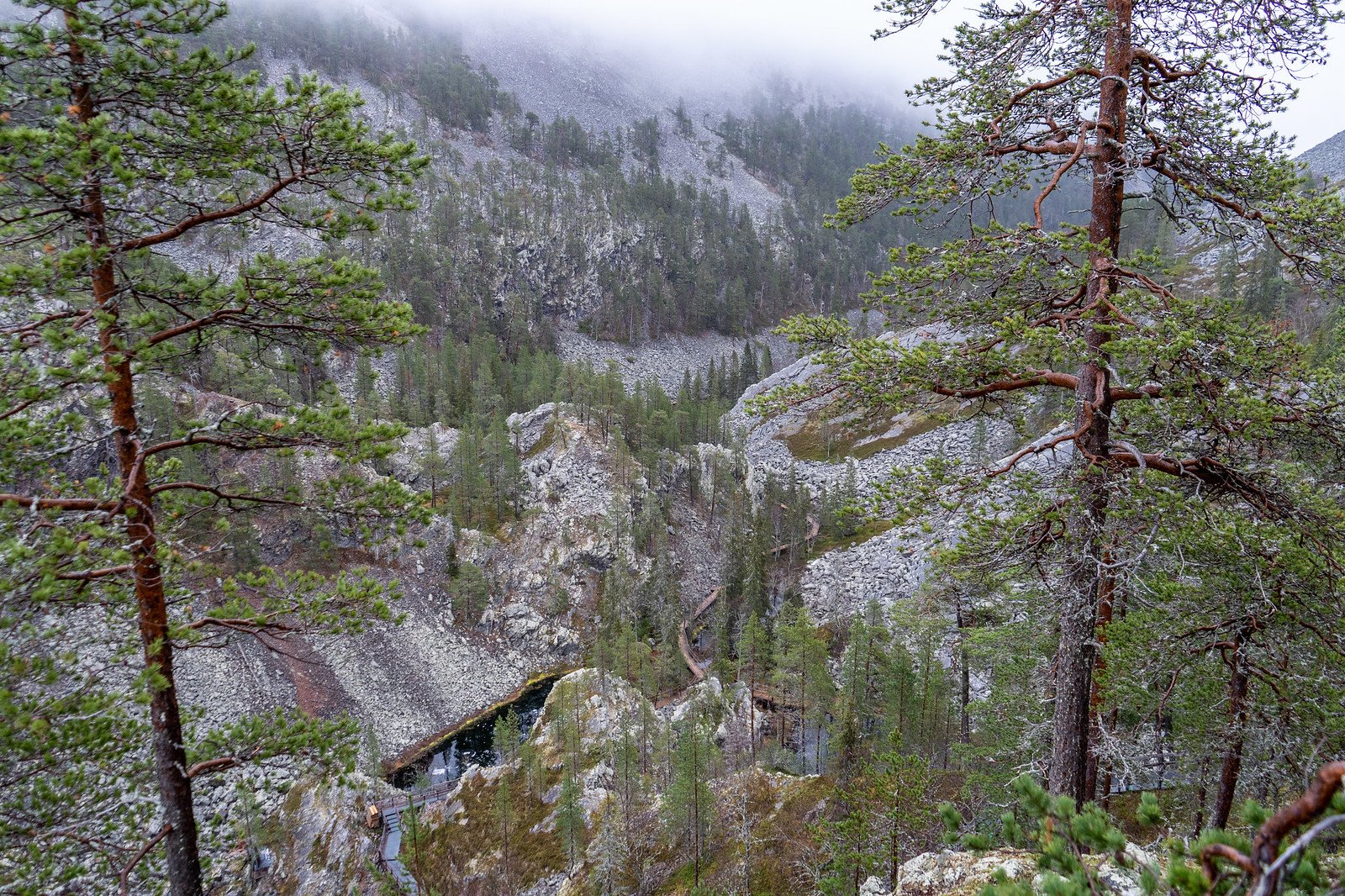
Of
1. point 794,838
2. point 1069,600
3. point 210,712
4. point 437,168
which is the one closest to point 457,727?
point 210,712

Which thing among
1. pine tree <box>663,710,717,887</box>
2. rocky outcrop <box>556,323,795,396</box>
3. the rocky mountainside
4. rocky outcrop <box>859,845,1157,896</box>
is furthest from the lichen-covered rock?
the rocky mountainside

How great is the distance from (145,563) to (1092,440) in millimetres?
10612

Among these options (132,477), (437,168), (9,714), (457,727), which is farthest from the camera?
(437,168)

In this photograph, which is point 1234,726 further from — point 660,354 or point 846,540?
point 660,354

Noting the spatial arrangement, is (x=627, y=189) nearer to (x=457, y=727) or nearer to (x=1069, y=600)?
(x=457, y=727)

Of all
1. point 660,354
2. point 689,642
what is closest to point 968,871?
point 689,642

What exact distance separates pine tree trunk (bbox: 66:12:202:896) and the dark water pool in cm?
3452

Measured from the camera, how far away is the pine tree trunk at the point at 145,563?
A: 608cm

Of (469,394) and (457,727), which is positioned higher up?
(469,394)

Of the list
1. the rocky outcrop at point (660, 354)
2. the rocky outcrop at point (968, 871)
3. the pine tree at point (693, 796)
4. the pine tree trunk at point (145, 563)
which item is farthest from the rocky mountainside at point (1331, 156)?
the pine tree trunk at point (145, 563)

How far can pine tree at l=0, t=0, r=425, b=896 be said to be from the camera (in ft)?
18.7

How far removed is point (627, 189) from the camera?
151250 mm

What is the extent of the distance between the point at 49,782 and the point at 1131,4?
14636 mm

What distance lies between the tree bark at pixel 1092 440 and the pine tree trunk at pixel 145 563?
31.9ft
